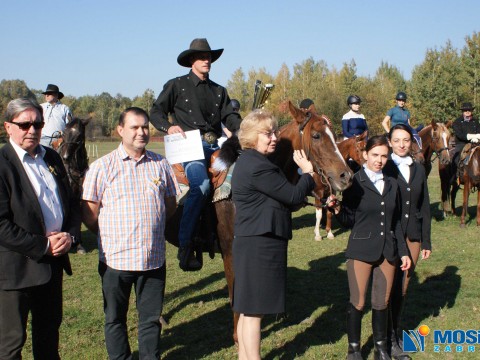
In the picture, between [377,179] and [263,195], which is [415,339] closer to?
[377,179]

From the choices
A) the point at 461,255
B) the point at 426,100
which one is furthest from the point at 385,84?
the point at 461,255

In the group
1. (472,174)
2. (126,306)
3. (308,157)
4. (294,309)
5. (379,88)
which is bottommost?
(294,309)

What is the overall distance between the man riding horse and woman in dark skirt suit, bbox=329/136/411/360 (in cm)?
174

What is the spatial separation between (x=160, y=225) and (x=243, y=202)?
2.56ft

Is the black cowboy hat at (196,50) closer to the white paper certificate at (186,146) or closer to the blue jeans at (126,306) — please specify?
the white paper certificate at (186,146)

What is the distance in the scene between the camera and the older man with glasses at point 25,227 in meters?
3.33

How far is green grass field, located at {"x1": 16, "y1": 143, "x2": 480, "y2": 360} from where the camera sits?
17.3ft

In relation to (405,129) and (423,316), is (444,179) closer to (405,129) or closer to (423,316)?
(423,316)

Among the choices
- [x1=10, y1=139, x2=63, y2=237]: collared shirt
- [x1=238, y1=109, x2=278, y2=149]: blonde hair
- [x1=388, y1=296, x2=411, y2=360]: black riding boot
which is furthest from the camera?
[x1=388, y1=296, x2=411, y2=360]: black riding boot

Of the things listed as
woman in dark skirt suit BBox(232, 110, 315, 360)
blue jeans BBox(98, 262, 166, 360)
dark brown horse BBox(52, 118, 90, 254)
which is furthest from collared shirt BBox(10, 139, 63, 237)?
dark brown horse BBox(52, 118, 90, 254)

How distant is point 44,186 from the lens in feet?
11.6

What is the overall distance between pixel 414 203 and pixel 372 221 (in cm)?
→ 68

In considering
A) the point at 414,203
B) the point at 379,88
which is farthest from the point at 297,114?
the point at 379,88

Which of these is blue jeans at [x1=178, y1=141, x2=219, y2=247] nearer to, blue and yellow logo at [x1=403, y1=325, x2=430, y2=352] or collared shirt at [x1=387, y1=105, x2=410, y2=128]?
blue and yellow logo at [x1=403, y1=325, x2=430, y2=352]
